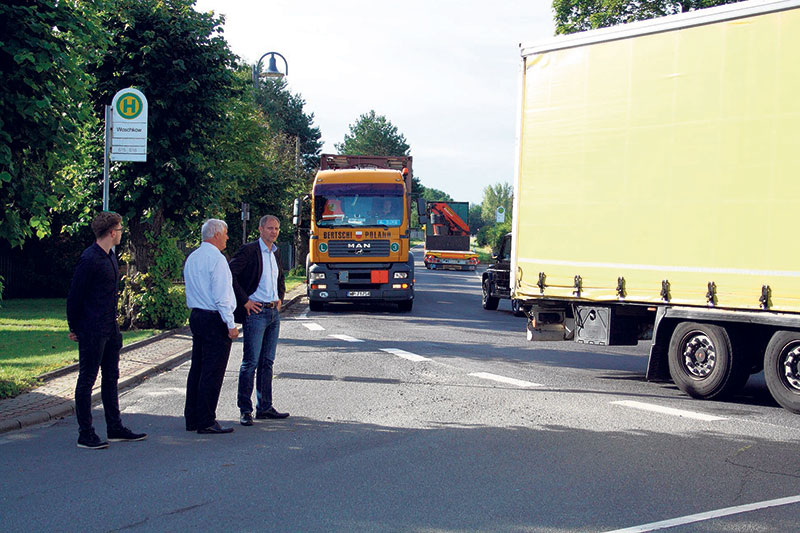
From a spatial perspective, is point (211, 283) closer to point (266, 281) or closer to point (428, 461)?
point (266, 281)

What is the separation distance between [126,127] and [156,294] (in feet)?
17.1

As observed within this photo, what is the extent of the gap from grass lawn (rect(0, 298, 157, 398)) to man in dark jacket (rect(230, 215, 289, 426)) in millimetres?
2737

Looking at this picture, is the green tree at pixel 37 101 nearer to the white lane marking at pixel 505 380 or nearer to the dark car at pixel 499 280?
the white lane marking at pixel 505 380

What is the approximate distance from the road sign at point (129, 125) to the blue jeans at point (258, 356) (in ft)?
12.7

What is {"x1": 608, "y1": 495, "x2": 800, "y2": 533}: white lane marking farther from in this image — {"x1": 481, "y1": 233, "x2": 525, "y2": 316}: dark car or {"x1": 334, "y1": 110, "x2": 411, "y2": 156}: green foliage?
{"x1": 334, "y1": 110, "x2": 411, "y2": 156}: green foliage

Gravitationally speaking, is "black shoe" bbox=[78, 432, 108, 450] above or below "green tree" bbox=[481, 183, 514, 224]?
below

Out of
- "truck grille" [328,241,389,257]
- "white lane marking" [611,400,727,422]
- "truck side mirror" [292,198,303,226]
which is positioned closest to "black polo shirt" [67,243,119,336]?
"white lane marking" [611,400,727,422]

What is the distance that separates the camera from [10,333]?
561 inches

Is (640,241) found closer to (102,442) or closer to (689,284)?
(689,284)

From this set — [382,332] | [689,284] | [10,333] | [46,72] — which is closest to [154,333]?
[10,333]

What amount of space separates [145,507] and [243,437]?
2043 mm

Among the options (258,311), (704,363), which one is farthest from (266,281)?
(704,363)

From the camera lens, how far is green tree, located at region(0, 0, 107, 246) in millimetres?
8133

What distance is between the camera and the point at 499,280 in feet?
69.8
